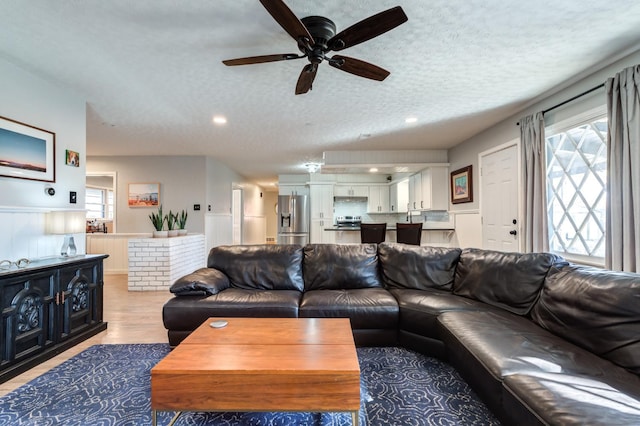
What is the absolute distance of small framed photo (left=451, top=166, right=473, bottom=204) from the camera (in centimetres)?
462

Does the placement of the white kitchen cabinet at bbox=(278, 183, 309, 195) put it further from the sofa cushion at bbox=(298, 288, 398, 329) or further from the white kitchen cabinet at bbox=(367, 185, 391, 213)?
the sofa cushion at bbox=(298, 288, 398, 329)

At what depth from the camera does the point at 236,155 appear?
19.1 ft

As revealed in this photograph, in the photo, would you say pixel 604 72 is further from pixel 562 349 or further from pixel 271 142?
pixel 271 142

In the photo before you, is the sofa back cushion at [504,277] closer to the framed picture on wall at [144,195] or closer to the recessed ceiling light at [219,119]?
the recessed ceiling light at [219,119]

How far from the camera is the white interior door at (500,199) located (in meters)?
3.57

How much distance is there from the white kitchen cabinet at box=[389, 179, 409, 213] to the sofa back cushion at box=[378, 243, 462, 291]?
3609 millimetres

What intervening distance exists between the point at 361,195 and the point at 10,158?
625 cm

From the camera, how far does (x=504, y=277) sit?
224cm

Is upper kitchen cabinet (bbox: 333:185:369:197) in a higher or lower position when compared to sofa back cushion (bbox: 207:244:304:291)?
higher

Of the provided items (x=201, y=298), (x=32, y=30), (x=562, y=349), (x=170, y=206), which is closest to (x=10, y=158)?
(x=32, y=30)

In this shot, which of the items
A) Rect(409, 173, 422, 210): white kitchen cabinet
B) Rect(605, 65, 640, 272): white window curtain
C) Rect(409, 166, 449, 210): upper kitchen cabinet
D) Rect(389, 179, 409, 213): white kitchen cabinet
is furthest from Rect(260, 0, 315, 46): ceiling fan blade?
Rect(389, 179, 409, 213): white kitchen cabinet

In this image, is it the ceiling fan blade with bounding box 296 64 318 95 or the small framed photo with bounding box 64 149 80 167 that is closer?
the ceiling fan blade with bounding box 296 64 318 95

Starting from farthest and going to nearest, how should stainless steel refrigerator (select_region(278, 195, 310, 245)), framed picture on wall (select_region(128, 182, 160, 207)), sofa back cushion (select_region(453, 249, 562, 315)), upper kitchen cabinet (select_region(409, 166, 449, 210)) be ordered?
stainless steel refrigerator (select_region(278, 195, 310, 245)) → framed picture on wall (select_region(128, 182, 160, 207)) → upper kitchen cabinet (select_region(409, 166, 449, 210)) → sofa back cushion (select_region(453, 249, 562, 315))

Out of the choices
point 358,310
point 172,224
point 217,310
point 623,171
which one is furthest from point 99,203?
point 623,171
